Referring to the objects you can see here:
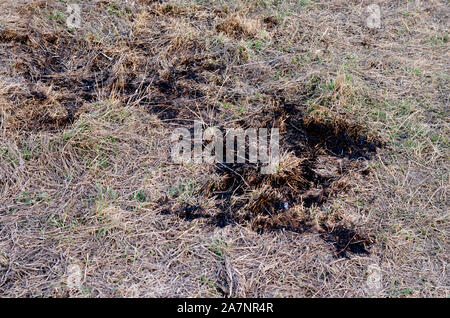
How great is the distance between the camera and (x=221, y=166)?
2.32 meters

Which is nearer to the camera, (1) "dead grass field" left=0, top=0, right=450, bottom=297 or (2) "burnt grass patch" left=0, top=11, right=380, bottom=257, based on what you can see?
(1) "dead grass field" left=0, top=0, right=450, bottom=297

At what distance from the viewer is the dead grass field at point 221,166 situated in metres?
1.89

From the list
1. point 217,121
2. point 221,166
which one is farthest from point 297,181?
point 217,121

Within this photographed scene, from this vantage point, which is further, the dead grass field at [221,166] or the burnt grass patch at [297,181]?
the burnt grass patch at [297,181]

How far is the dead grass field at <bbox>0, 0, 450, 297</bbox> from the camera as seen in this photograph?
1895 mm

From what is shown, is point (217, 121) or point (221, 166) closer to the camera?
point (221, 166)

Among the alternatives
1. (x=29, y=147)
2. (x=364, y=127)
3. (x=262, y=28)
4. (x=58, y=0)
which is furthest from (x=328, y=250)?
(x=58, y=0)

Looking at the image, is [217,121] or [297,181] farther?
[217,121]

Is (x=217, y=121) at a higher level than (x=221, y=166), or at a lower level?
higher

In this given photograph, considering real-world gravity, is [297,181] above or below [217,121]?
below

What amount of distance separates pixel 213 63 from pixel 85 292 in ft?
5.93

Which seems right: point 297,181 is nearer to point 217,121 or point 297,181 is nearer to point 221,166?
point 221,166

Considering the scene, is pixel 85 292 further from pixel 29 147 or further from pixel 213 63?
pixel 213 63

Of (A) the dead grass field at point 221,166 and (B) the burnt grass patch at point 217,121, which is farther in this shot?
(B) the burnt grass patch at point 217,121
